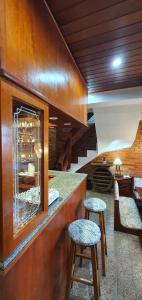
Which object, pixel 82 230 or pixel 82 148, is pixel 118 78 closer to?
pixel 82 230

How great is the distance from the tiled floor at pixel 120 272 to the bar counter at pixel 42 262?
0.29 meters

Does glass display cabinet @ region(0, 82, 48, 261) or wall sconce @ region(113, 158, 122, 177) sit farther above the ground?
glass display cabinet @ region(0, 82, 48, 261)

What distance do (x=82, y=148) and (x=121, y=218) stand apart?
2.57 m

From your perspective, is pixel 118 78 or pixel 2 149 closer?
pixel 2 149

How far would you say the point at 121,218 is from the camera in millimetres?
2812

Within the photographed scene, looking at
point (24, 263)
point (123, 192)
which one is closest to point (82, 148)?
point (123, 192)

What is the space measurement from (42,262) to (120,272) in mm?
1318

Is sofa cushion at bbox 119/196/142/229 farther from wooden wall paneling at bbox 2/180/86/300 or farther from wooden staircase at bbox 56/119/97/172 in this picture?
wooden staircase at bbox 56/119/97/172

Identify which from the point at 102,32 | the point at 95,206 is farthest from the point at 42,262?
the point at 102,32

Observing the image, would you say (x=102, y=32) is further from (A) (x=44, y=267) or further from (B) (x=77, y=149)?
(B) (x=77, y=149)

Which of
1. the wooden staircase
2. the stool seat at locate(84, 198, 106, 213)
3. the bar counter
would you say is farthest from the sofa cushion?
the wooden staircase

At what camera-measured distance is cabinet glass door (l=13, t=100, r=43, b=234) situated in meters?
0.90

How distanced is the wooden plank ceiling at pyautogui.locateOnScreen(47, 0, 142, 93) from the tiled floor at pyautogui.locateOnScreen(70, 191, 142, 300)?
235 cm

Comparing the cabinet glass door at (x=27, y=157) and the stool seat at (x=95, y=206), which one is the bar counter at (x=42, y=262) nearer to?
the cabinet glass door at (x=27, y=157)
